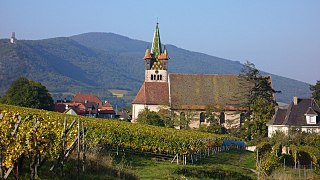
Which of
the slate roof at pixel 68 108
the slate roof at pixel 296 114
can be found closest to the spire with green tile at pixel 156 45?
the slate roof at pixel 68 108

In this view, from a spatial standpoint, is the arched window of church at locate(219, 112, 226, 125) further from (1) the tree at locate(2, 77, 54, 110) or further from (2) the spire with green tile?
(1) the tree at locate(2, 77, 54, 110)

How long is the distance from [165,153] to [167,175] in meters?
12.9

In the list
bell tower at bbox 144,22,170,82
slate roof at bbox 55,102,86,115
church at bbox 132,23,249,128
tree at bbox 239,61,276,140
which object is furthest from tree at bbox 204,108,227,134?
slate roof at bbox 55,102,86,115

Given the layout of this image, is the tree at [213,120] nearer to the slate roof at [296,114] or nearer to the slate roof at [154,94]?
the slate roof at [154,94]

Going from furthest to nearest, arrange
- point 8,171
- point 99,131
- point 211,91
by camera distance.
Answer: point 211,91
point 99,131
point 8,171

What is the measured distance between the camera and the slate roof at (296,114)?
207ft

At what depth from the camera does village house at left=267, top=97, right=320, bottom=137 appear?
6284 cm

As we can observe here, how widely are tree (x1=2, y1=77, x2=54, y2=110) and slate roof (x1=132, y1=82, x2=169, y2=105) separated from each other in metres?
16.2

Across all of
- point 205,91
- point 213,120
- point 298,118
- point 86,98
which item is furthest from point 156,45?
point 298,118

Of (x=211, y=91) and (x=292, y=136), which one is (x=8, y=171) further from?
(x=211, y=91)

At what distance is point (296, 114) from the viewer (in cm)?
6406

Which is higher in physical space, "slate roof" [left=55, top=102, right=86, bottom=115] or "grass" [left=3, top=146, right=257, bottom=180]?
"slate roof" [left=55, top=102, right=86, bottom=115]

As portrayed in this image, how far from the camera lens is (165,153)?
39375 mm

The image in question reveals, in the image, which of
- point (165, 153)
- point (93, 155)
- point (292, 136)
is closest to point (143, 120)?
point (292, 136)
